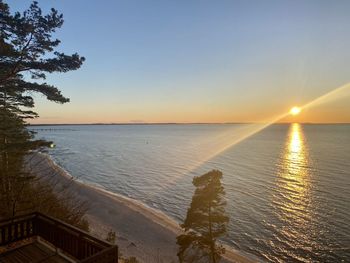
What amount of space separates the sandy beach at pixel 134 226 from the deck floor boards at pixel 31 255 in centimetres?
754

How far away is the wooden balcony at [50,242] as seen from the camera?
6.94 meters

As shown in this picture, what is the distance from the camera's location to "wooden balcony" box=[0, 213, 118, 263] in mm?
6940

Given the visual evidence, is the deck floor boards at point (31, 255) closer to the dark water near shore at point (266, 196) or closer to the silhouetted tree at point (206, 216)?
Answer: the silhouetted tree at point (206, 216)

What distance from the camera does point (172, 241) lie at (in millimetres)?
22766

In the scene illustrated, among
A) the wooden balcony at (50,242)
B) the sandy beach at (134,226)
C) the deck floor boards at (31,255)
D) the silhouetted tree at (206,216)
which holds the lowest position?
the sandy beach at (134,226)

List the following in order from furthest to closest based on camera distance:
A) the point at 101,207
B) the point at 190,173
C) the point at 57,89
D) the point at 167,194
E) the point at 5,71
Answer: the point at 190,173 < the point at 167,194 < the point at 101,207 < the point at 57,89 < the point at 5,71

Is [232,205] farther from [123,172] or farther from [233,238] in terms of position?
[123,172]

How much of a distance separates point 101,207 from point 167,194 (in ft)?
31.1

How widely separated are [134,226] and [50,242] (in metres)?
17.8

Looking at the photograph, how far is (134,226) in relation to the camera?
2536cm

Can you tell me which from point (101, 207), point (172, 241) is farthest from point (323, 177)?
point (101, 207)

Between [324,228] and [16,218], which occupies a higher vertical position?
[16,218]

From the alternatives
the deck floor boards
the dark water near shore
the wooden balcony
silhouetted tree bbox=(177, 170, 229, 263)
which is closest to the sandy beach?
the dark water near shore

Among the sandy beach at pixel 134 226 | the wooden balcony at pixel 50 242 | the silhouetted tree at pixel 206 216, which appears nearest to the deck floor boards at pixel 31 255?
the wooden balcony at pixel 50 242
